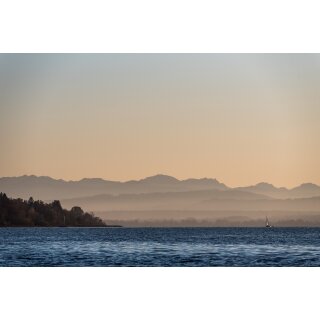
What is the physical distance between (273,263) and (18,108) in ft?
61.3

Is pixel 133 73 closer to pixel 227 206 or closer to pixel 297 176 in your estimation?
pixel 297 176

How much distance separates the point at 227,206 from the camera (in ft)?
191
